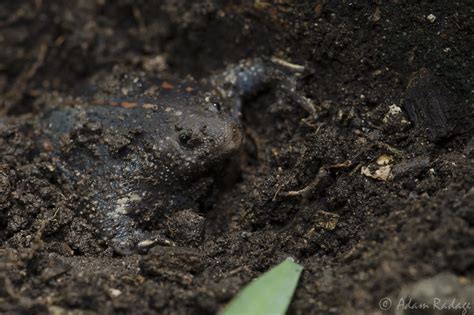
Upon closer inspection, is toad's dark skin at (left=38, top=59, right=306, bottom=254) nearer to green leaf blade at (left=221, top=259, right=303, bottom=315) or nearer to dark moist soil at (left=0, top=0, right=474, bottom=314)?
dark moist soil at (left=0, top=0, right=474, bottom=314)

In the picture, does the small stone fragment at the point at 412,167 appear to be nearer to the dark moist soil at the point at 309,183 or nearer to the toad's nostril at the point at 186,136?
the dark moist soil at the point at 309,183

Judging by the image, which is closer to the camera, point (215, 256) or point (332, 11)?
point (215, 256)

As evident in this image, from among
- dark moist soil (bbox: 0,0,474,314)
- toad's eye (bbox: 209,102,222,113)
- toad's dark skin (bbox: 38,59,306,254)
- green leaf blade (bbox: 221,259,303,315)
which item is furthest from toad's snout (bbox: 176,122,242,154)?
green leaf blade (bbox: 221,259,303,315)

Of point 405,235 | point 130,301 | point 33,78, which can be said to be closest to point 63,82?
point 33,78

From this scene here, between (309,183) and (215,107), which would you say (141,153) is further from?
(309,183)

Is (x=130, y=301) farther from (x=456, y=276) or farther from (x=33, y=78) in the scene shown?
(x=33, y=78)

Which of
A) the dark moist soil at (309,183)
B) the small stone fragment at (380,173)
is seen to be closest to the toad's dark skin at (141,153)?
the dark moist soil at (309,183)

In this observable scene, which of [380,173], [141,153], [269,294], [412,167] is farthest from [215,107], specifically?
[269,294]
